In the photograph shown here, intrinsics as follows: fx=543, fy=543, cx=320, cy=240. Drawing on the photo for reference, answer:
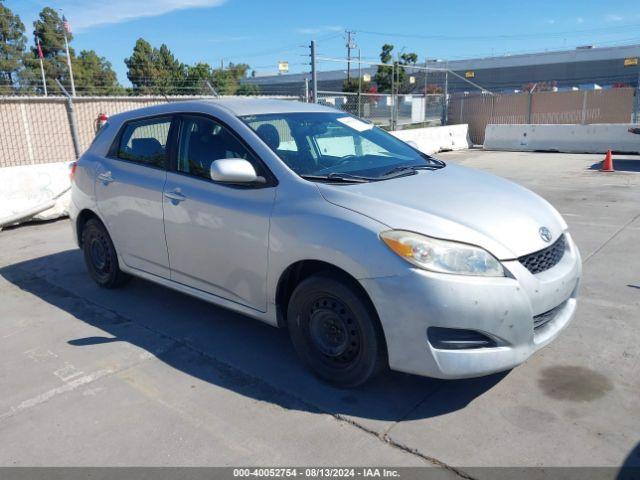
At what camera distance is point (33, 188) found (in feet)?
27.6

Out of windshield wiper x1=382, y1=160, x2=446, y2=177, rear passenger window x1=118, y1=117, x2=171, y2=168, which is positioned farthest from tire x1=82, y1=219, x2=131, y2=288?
windshield wiper x1=382, y1=160, x2=446, y2=177

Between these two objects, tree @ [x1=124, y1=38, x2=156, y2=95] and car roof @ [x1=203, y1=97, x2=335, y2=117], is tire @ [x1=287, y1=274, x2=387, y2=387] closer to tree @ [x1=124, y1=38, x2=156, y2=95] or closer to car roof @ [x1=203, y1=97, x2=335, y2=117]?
car roof @ [x1=203, y1=97, x2=335, y2=117]

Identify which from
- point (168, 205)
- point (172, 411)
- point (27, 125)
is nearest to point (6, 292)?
point (168, 205)

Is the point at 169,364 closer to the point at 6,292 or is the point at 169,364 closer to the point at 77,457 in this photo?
the point at 77,457

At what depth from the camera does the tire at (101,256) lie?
505 centimetres

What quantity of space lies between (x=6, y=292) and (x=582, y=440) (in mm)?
5236

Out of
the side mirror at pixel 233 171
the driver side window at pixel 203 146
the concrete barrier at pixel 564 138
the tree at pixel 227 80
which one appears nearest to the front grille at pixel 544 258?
the side mirror at pixel 233 171

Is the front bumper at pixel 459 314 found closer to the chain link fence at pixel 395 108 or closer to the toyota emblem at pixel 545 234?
the toyota emblem at pixel 545 234

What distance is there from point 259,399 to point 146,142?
2.51 metres

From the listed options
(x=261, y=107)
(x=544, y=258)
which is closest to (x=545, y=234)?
(x=544, y=258)

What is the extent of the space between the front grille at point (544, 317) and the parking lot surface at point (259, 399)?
0.48 metres

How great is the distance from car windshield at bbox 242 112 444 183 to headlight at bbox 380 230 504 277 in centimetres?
76

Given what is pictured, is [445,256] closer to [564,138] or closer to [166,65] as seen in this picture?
[564,138]

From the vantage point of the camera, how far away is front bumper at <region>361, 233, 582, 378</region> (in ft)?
9.27
